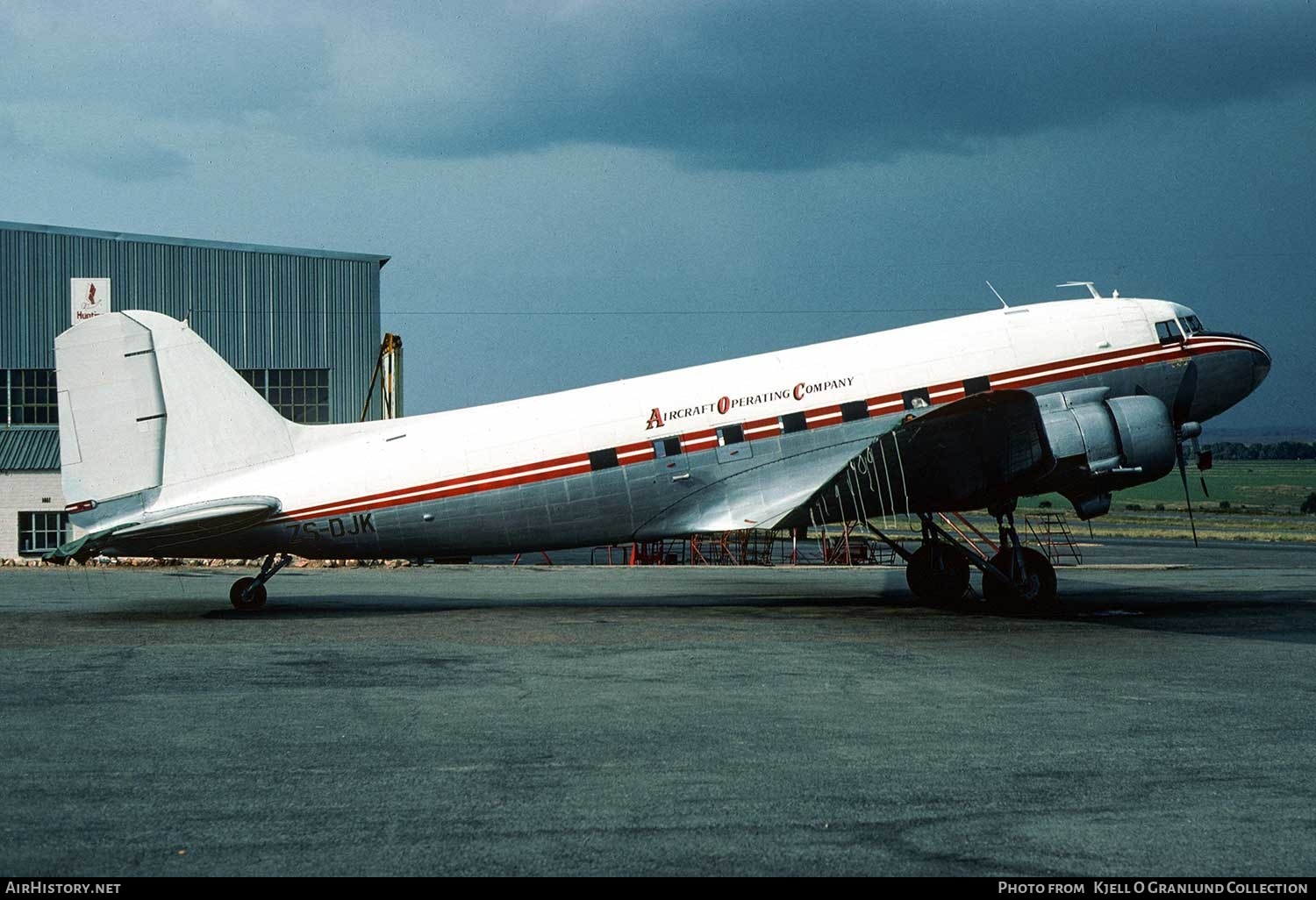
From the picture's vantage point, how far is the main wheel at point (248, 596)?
68.0 ft

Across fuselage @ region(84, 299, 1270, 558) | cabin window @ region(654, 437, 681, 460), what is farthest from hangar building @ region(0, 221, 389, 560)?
cabin window @ region(654, 437, 681, 460)

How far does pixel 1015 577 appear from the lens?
66.7 feet

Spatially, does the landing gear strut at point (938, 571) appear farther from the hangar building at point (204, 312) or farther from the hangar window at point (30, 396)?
the hangar window at point (30, 396)

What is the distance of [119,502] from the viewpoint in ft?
63.7

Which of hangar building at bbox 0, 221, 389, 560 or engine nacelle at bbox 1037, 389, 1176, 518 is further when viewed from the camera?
hangar building at bbox 0, 221, 389, 560

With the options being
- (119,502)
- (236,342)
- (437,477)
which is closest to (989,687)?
(437,477)

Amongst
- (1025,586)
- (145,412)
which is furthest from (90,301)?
(1025,586)

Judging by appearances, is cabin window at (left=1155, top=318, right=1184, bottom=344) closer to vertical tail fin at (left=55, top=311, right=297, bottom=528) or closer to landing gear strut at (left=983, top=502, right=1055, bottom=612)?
landing gear strut at (left=983, top=502, right=1055, bottom=612)

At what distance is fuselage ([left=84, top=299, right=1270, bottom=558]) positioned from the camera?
20.0 metres

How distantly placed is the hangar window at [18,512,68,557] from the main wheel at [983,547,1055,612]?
36652 mm

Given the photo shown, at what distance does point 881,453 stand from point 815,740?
34.4ft

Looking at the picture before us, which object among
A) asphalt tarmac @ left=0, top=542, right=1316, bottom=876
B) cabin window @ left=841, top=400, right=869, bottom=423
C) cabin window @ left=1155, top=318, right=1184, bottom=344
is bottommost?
asphalt tarmac @ left=0, top=542, right=1316, bottom=876
